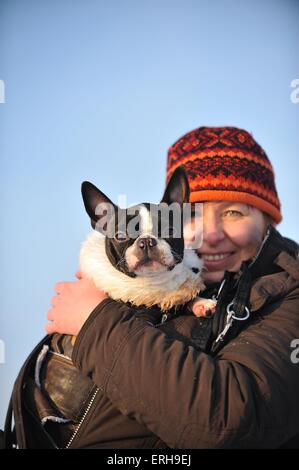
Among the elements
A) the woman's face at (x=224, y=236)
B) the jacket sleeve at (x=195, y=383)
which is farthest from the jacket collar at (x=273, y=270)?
the woman's face at (x=224, y=236)

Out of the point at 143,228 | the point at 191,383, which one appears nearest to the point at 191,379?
the point at 191,383

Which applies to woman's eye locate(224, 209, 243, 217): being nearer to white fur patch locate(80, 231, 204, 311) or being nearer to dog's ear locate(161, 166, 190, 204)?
dog's ear locate(161, 166, 190, 204)

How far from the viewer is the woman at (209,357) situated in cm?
154

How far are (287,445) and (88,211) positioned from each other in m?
1.47

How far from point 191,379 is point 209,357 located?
134 millimetres

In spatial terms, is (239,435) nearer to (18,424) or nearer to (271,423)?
(271,423)

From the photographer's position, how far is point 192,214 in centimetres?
269

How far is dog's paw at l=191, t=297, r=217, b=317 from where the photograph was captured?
7.14 ft

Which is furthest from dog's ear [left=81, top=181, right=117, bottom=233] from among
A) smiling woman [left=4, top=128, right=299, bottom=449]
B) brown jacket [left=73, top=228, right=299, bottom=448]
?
brown jacket [left=73, top=228, right=299, bottom=448]

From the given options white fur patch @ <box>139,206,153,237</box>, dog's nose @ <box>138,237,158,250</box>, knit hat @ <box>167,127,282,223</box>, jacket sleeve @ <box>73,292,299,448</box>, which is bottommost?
jacket sleeve @ <box>73,292,299,448</box>

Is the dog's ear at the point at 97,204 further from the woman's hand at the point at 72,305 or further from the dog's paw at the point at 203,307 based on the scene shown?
the dog's paw at the point at 203,307
